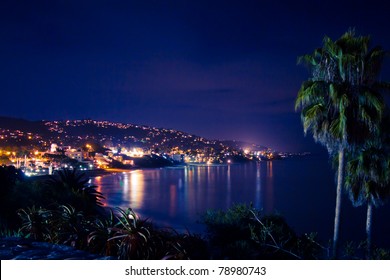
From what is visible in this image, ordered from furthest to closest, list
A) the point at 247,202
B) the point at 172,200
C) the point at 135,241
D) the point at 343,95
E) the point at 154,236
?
1. the point at 172,200
2. the point at 247,202
3. the point at 343,95
4. the point at 154,236
5. the point at 135,241

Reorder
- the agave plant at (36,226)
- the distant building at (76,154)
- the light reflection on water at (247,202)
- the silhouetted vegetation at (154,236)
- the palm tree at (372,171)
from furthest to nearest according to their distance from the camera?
1. the distant building at (76,154)
2. the light reflection on water at (247,202)
3. the palm tree at (372,171)
4. the agave plant at (36,226)
5. the silhouetted vegetation at (154,236)

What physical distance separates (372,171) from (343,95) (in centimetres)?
251

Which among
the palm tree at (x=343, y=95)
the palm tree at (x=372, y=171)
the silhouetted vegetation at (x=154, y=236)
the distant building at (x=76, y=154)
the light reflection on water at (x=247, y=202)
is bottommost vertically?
the light reflection on water at (x=247, y=202)

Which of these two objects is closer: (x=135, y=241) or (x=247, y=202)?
(x=135, y=241)

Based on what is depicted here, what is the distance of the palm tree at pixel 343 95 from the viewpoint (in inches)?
248

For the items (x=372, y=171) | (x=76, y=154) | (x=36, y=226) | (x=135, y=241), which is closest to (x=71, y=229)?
(x=36, y=226)

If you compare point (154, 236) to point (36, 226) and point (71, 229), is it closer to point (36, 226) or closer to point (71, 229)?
point (71, 229)

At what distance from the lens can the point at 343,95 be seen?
6.26 meters

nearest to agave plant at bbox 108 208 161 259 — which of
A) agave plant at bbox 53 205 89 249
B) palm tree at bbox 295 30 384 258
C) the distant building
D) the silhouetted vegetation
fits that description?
the silhouetted vegetation

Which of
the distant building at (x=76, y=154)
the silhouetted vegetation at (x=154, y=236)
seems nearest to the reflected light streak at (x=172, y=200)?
the distant building at (x=76, y=154)

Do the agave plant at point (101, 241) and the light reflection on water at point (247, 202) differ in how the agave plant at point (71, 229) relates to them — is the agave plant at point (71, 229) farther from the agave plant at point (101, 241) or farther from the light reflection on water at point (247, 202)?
the light reflection on water at point (247, 202)

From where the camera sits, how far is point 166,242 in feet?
14.3

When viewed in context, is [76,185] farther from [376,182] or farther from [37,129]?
[37,129]

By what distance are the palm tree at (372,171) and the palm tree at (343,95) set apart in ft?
5.04
